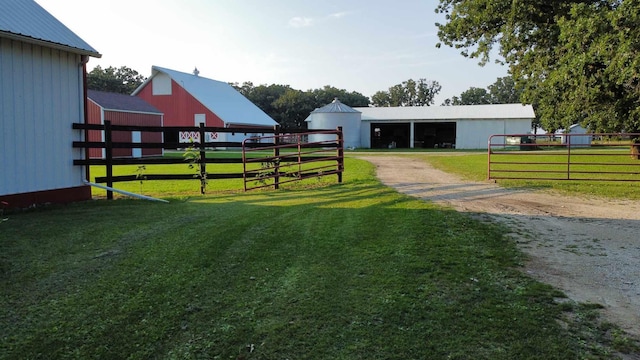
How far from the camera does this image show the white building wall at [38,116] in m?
7.59

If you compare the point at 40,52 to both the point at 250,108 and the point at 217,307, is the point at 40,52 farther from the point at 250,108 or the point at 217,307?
the point at 250,108

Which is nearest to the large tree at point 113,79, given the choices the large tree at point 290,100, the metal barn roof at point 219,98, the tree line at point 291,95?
the tree line at point 291,95

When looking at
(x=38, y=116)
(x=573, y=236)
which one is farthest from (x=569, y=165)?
(x=38, y=116)

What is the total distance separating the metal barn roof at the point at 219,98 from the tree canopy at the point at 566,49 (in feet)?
80.3

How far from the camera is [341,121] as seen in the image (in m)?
43.3

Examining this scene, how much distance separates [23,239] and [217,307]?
338 centimetres

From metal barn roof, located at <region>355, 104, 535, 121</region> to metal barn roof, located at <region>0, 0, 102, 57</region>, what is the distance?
37.3m

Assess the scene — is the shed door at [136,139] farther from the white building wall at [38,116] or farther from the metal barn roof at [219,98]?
the white building wall at [38,116]

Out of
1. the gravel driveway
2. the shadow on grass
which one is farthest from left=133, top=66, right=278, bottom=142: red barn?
the shadow on grass

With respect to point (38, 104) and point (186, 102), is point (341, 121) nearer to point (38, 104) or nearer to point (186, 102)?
point (186, 102)

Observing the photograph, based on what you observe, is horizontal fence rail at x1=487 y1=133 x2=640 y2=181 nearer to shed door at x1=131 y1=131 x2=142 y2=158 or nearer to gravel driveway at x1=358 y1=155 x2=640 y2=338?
gravel driveway at x1=358 y1=155 x2=640 y2=338

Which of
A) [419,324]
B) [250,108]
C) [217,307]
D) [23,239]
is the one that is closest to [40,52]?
[23,239]

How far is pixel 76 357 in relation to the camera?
9.23ft

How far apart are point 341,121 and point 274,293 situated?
131 feet
